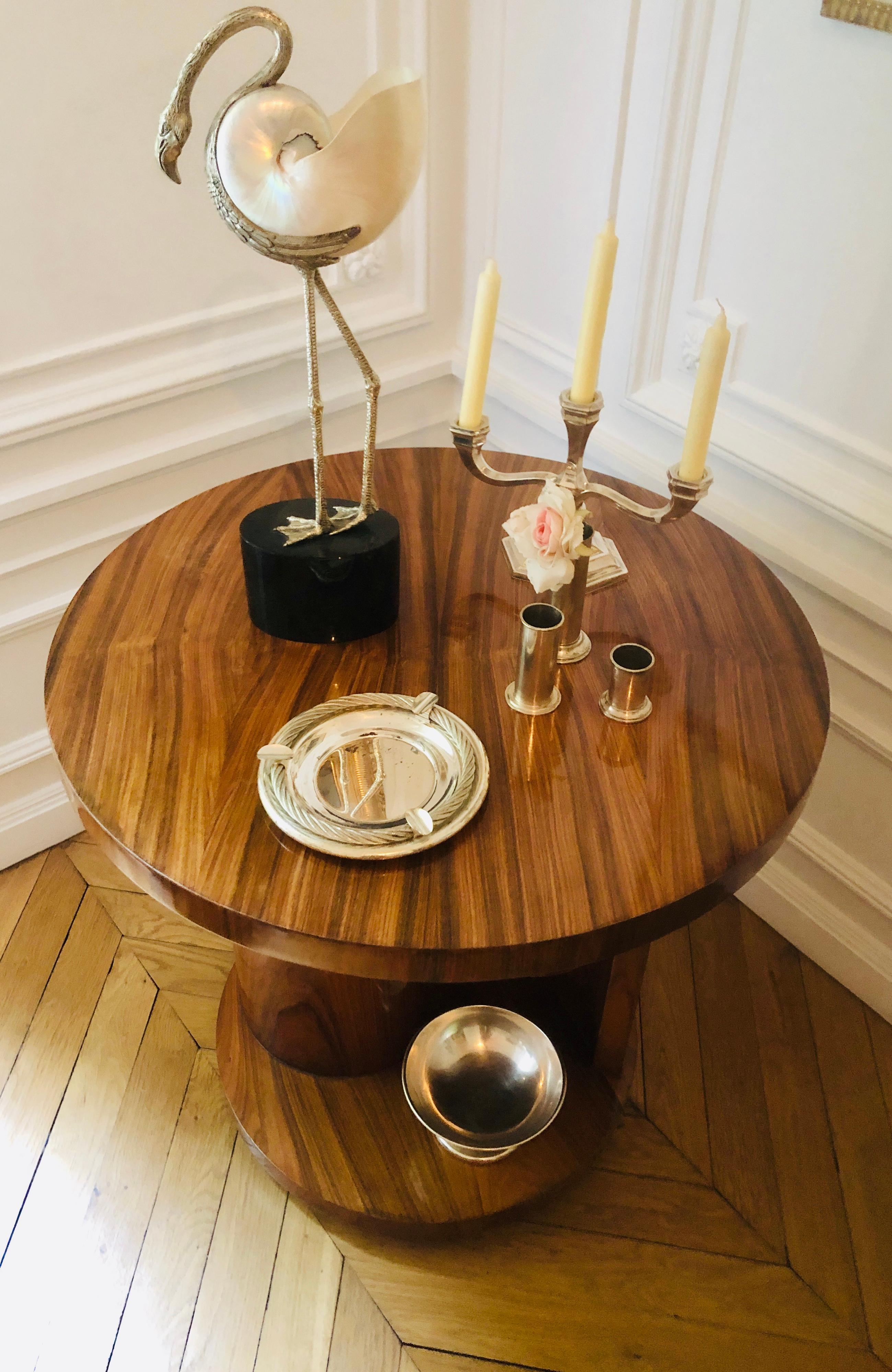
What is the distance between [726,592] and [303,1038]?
2.07 feet

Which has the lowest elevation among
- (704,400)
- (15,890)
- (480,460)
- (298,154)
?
(15,890)

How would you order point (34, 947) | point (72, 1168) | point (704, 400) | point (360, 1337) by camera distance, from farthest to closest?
1. point (34, 947)
2. point (72, 1168)
3. point (360, 1337)
4. point (704, 400)

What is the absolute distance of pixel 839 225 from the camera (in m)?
0.98

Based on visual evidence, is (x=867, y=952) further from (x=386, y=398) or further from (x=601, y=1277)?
(x=386, y=398)

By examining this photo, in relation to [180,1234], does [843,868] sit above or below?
above

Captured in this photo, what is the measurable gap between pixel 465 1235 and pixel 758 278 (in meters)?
1.05

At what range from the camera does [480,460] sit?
86 centimetres

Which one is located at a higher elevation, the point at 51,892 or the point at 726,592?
the point at 726,592

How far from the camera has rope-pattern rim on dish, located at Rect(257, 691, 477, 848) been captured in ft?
2.35

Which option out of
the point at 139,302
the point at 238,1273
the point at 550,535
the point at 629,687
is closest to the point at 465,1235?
the point at 238,1273

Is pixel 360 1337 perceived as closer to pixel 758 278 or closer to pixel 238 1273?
pixel 238 1273

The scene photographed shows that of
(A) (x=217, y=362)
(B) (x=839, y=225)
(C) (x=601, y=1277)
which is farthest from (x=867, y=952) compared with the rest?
(A) (x=217, y=362)

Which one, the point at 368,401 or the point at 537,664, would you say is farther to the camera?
the point at 368,401

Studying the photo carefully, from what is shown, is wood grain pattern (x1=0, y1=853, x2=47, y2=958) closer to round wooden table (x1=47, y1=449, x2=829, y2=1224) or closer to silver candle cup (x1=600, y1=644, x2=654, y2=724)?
round wooden table (x1=47, y1=449, x2=829, y2=1224)
